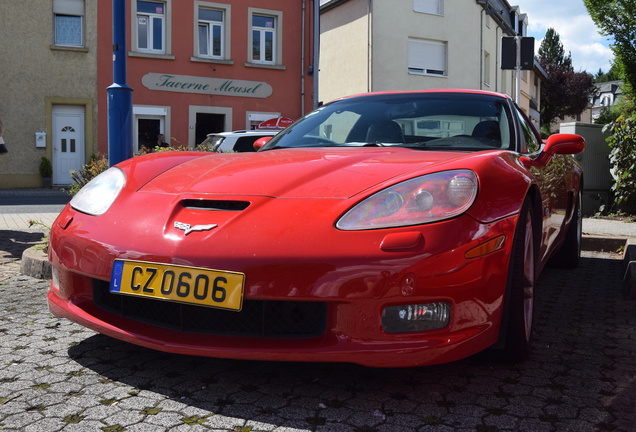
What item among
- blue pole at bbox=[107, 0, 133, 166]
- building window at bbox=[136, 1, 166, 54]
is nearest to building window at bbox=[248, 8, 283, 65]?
building window at bbox=[136, 1, 166, 54]

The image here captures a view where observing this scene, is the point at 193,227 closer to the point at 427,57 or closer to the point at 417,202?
the point at 417,202

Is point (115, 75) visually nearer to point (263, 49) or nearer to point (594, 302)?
point (594, 302)

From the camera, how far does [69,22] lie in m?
18.7

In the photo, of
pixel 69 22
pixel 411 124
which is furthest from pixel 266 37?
pixel 411 124

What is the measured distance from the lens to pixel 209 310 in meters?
2.43

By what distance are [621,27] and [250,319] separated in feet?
73.9

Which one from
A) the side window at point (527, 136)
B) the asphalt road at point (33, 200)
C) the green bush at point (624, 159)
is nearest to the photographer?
the side window at point (527, 136)

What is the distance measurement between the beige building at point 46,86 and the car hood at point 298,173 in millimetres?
16819

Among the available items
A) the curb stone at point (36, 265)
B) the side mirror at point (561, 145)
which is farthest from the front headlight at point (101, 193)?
the side mirror at point (561, 145)

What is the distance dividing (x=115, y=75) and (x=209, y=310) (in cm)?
377

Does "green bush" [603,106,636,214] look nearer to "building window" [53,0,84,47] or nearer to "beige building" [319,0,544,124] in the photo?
"beige building" [319,0,544,124]

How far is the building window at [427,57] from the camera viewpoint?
24766 millimetres

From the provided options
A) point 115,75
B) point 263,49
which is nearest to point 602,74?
point 263,49

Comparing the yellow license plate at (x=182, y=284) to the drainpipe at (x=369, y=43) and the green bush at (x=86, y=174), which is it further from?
the drainpipe at (x=369, y=43)
